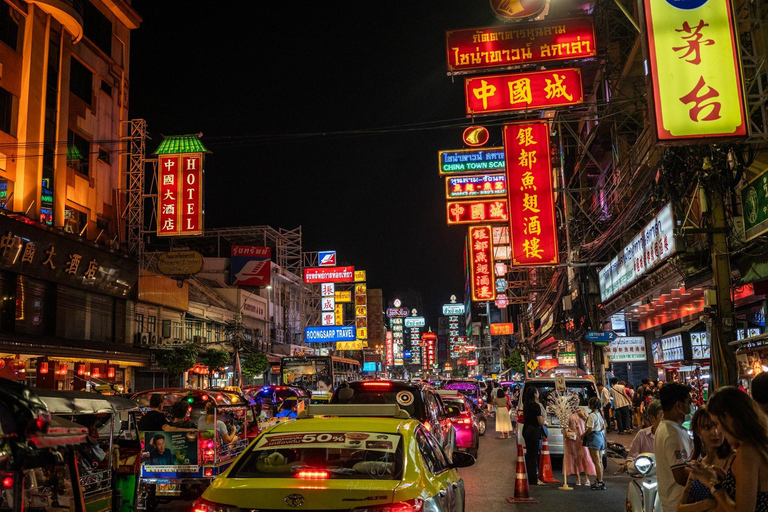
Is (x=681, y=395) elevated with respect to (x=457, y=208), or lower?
lower

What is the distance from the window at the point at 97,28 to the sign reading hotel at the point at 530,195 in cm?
2018

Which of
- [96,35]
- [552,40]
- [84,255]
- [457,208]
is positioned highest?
[96,35]

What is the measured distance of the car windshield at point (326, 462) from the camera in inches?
217

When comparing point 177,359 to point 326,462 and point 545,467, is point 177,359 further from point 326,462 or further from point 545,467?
point 326,462

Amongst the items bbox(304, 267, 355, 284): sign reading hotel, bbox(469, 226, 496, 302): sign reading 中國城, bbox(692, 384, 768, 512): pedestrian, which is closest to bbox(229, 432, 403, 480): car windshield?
bbox(692, 384, 768, 512): pedestrian

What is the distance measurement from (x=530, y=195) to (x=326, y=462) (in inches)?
743

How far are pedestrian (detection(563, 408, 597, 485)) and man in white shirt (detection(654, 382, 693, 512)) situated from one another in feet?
25.7

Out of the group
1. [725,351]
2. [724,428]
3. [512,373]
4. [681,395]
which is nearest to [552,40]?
[725,351]

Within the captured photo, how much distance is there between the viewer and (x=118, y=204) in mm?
32125

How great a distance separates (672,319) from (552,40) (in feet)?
35.2

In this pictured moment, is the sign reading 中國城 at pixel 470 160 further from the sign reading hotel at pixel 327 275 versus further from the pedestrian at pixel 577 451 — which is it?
the sign reading hotel at pixel 327 275

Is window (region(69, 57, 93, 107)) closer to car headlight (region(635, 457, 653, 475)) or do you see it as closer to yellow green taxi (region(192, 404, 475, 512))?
yellow green taxi (region(192, 404, 475, 512))

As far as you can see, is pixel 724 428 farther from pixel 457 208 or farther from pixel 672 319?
pixel 457 208

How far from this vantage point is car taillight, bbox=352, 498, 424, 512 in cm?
472
